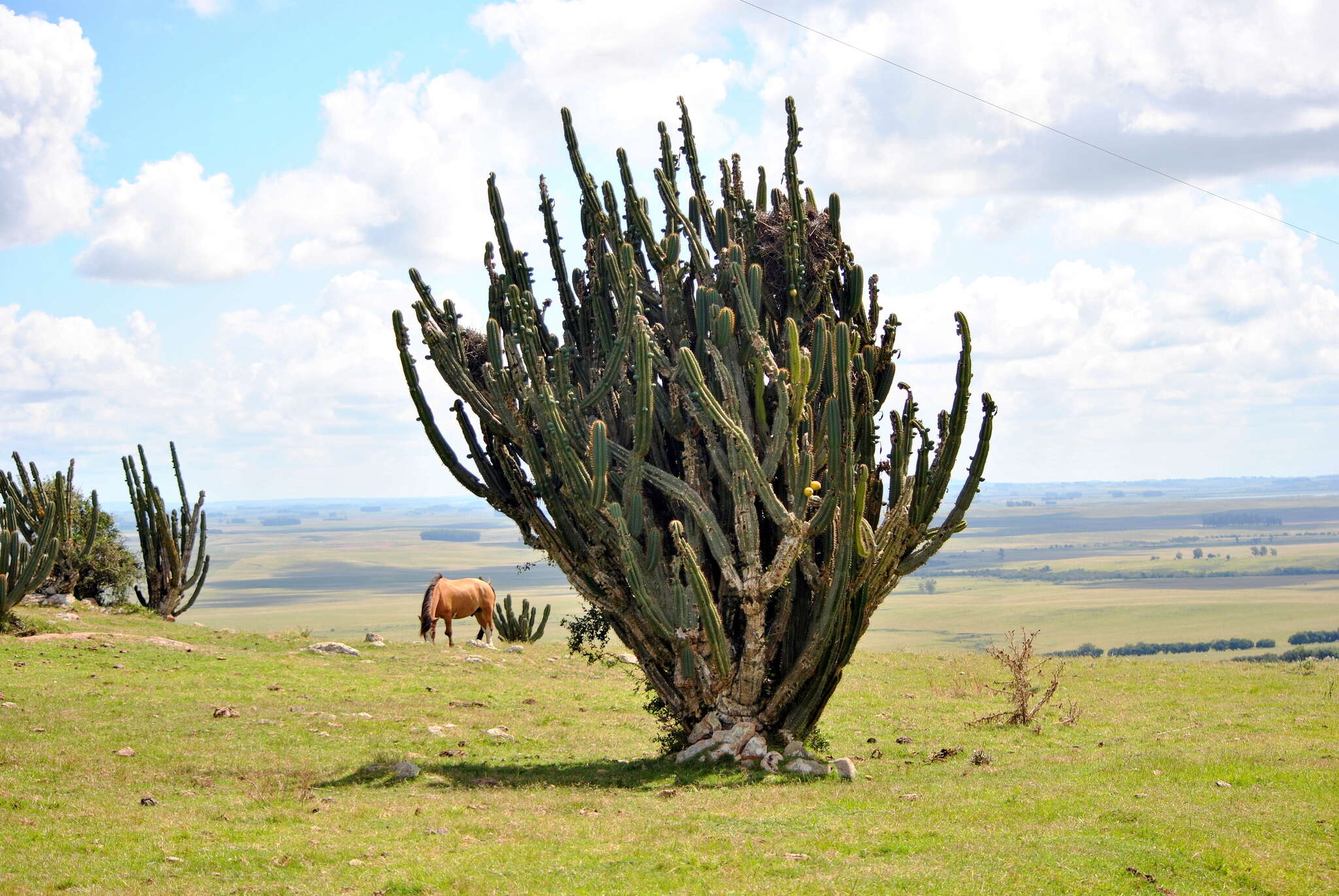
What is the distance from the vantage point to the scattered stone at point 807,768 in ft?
46.1

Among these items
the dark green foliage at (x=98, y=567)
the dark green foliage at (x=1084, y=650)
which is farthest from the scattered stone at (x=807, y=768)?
the dark green foliage at (x=1084, y=650)

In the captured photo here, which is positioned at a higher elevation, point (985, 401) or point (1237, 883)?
point (985, 401)

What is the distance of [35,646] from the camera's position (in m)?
21.5

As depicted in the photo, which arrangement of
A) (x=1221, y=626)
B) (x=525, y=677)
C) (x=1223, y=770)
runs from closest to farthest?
1. (x=1223, y=770)
2. (x=525, y=677)
3. (x=1221, y=626)

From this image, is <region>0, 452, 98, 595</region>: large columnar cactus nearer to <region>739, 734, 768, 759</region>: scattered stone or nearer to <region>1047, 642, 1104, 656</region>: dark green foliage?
<region>739, 734, 768, 759</region>: scattered stone

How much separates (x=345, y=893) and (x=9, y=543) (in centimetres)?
1869

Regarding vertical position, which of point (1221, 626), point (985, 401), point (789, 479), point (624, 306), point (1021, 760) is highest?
point (624, 306)

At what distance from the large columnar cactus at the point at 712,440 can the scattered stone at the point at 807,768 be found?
52 centimetres

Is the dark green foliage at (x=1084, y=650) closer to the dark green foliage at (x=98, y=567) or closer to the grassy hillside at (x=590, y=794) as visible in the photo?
the grassy hillside at (x=590, y=794)

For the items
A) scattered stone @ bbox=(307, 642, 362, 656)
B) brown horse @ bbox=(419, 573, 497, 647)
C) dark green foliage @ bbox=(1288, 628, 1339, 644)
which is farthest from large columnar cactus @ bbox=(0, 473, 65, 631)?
dark green foliage @ bbox=(1288, 628, 1339, 644)

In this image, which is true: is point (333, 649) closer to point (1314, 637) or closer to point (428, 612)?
point (428, 612)

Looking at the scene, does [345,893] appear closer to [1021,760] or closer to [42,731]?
[42,731]

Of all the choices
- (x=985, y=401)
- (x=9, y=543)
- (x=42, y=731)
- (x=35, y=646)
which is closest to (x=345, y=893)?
(x=42, y=731)

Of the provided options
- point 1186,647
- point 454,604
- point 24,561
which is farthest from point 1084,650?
point 24,561
